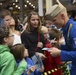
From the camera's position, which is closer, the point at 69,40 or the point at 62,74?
the point at 69,40

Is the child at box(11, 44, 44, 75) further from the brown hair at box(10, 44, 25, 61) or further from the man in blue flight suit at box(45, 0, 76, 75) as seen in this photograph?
the man in blue flight suit at box(45, 0, 76, 75)

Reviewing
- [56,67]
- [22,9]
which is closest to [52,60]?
[56,67]

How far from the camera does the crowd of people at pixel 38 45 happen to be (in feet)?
11.8

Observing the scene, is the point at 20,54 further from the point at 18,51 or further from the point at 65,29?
the point at 65,29

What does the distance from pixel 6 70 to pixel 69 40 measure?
1.20 m

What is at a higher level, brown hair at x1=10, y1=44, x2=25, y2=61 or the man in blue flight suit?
the man in blue flight suit

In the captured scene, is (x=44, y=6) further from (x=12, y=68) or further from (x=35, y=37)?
(x=12, y=68)

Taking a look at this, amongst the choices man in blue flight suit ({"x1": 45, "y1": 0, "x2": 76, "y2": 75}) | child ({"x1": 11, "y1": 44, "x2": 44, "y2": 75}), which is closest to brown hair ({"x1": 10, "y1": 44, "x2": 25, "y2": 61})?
child ({"x1": 11, "y1": 44, "x2": 44, "y2": 75})

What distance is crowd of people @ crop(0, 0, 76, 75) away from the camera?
3.60 metres

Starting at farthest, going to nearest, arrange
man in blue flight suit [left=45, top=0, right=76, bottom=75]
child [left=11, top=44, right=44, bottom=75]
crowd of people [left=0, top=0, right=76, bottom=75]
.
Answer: child [left=11, top=44, right=44, bottom=75], man in blue flight suit [left=45, top=0, right=76, bottom=75], crowd of people [left=0, top=0, right=76, bottom=75]

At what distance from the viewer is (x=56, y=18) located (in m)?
4.14

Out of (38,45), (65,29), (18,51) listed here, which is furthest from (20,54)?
(38,45)

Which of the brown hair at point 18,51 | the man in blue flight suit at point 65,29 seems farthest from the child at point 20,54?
the man in blue flight suit at point 65,29

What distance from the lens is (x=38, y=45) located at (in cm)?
571
